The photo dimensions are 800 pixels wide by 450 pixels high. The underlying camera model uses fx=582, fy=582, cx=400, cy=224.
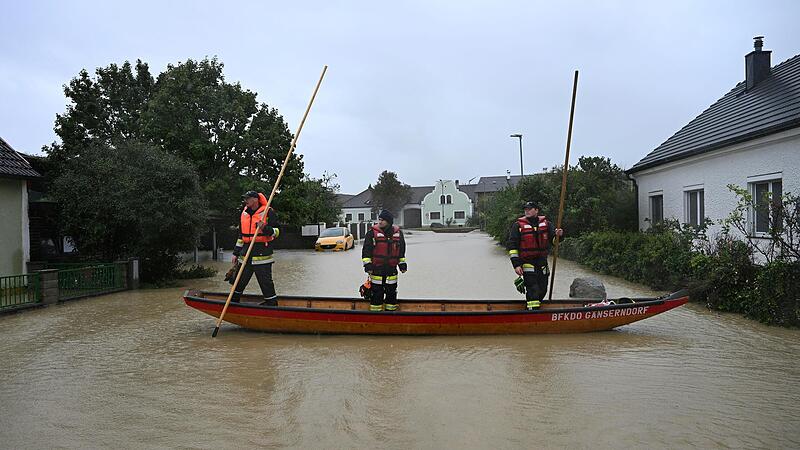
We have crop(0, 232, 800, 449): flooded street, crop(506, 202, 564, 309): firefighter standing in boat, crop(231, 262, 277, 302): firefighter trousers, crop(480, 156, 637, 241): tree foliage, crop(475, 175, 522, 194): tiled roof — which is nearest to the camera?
crop(0, 232, 800, 449): flooded street

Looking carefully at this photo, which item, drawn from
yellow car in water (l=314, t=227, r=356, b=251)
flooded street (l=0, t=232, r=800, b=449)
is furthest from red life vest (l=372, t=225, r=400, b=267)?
yellow car in water (l=314, t=227, r=356, b=251)

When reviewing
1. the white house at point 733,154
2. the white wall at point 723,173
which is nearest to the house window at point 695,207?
the white house at point 733,154

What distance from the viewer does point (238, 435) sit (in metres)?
5.03

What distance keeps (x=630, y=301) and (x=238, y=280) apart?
603 centimetres

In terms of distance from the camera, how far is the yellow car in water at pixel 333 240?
2988cm

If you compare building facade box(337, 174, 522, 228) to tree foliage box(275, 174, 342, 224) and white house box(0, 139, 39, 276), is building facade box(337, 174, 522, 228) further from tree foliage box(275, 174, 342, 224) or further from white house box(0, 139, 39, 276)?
white house box(0, 139, 39, 276)

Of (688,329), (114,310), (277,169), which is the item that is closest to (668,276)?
(688,329)

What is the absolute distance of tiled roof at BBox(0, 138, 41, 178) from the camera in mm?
13992

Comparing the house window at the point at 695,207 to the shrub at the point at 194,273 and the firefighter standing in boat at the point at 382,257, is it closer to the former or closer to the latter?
the firefighter standing in boat at the point at 382,257

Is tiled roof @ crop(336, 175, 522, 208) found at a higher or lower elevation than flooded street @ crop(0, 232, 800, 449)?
higher

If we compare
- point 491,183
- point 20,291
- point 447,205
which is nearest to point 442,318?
point 20,291

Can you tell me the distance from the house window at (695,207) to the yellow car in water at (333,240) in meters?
17.9

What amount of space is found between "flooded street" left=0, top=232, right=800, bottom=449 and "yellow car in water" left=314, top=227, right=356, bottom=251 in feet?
64.0

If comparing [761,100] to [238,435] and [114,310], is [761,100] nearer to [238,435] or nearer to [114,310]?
[238,435]
